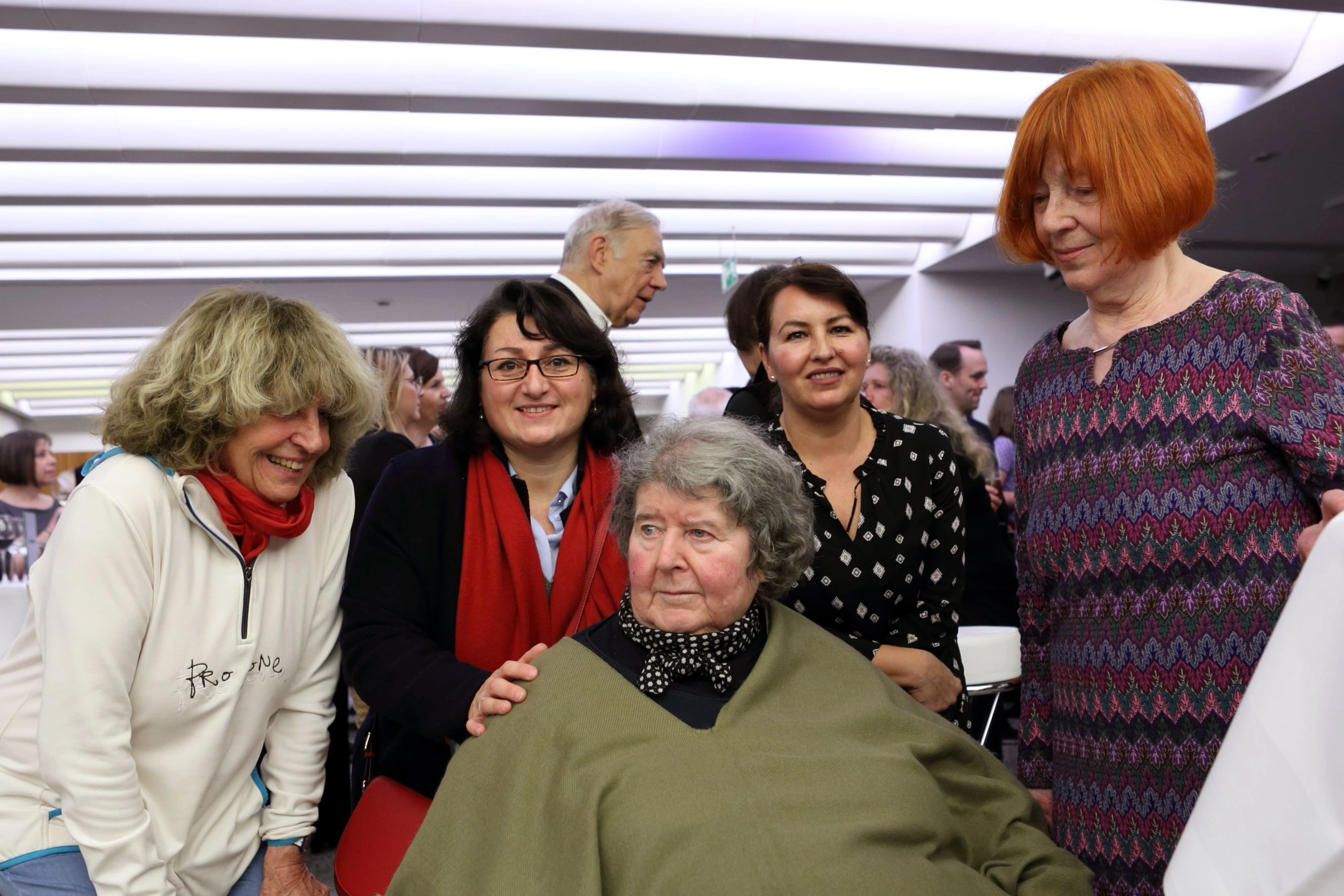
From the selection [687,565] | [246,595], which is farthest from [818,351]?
[246,595]

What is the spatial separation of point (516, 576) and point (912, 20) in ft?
13.4

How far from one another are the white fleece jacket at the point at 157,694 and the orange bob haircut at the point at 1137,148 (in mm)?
1405

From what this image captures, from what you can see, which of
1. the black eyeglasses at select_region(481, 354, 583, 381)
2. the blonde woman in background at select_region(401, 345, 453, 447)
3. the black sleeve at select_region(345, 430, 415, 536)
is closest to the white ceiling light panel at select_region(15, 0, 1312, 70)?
the blonde woman in background at select_region(401, 345, 453, 447)

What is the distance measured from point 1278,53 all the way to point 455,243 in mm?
6137

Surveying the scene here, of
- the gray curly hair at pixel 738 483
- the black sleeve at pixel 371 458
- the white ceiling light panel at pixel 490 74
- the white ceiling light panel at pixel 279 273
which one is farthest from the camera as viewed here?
the white ceiling light panel at pixel 279 273

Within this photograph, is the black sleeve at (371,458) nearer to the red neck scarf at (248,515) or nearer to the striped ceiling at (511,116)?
the red neck scarf at (248,515)

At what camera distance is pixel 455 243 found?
357 inches

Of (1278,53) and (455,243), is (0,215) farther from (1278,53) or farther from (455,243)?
(1278,53)

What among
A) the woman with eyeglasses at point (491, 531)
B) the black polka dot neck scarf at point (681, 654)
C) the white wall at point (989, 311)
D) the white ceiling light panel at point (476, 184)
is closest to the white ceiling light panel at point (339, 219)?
the white ceiling light panel at point (476, 184)

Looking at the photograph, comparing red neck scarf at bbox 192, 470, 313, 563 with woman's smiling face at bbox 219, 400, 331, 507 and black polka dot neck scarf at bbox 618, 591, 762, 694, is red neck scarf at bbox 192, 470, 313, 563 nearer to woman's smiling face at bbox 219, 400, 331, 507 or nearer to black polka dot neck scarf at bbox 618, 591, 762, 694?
woman's smiling face at bbox 219, 400, 331, 507

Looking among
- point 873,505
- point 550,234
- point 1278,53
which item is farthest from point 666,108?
point 873,505

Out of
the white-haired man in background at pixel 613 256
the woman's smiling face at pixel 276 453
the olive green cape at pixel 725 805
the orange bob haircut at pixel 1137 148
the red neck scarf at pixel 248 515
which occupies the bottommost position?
the olive green cape at pixel 725 805

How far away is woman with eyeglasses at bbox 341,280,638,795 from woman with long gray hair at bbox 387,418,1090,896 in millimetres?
163

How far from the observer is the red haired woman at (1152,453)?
58.9 inches
